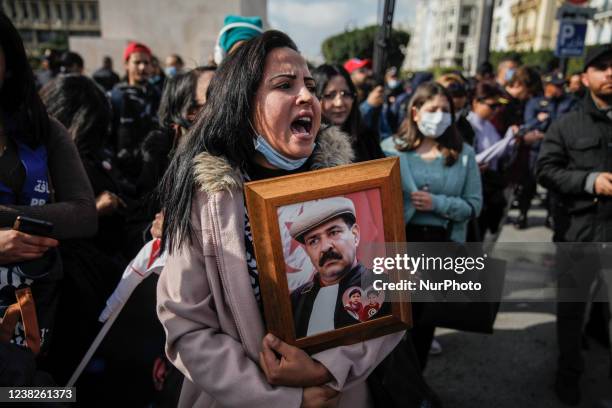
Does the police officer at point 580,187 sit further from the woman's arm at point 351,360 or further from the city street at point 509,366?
the woman's arm at point 351,360

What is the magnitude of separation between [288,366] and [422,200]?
1549mm

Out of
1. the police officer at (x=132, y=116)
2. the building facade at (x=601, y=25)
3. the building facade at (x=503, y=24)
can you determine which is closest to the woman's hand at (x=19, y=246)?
the police officer at (x=132, y=116)

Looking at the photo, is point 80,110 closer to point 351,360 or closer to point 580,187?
point 351,360

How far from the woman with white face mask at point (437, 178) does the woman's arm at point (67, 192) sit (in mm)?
1696

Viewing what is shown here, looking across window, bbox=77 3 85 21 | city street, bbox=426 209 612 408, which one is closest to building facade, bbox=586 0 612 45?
city street, bbox=426 209 612 408

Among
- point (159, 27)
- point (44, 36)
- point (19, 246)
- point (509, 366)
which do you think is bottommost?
point (509, 366)

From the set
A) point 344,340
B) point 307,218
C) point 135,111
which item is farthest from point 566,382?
point 135,111

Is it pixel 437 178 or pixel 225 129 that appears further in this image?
pixel 437 178

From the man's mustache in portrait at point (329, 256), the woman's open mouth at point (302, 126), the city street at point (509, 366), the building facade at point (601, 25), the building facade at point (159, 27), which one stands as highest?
the building facade at point (601, 25)

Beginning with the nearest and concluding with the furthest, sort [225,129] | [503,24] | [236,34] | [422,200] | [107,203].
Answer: [225,129] < [107,203] < [422,200] < [236,34] < [503,24]

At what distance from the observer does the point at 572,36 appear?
6887mm

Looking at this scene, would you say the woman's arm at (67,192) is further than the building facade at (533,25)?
No

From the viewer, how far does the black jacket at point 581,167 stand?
2.61m

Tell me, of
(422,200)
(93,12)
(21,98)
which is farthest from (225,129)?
(93,12)
